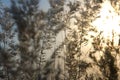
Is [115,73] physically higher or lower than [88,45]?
lower

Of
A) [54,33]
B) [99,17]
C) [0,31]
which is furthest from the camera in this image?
[99,17]

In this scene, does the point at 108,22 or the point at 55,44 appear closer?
the point at 55,44

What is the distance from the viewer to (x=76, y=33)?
4727mm

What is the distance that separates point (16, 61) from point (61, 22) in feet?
2.68

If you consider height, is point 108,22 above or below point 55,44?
above

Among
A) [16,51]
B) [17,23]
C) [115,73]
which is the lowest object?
[115,73]

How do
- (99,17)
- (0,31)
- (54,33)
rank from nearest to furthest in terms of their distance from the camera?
(0,31) < (54,33) < (99,17)

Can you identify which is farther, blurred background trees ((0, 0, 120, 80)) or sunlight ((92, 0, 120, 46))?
sunlight ((92, 0, 120, 46))

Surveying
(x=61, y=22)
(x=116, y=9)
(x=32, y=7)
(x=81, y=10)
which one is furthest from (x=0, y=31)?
(x=116, y=9)

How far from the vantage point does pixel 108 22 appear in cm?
503

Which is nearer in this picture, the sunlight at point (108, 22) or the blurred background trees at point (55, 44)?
the blurred background trees at point (55, 44)

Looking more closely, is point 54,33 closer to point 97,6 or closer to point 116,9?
point 97,6

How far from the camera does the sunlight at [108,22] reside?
16.3 feet

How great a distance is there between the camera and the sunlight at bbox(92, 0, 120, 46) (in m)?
4.97
